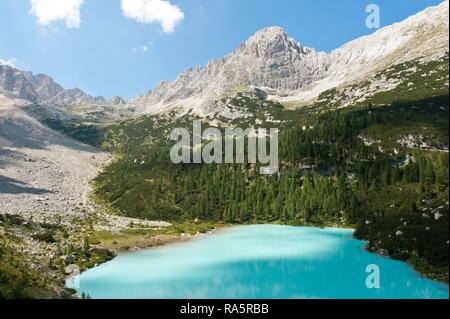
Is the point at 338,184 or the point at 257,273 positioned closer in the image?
the point at 257,273

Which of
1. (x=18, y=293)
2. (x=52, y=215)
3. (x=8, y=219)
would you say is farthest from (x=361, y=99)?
(x=18, y=293)

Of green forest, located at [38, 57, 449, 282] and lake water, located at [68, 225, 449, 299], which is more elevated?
green forest, located at [38, 57, 449, 282]

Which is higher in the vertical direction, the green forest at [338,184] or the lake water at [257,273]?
the green forest at [338,184]

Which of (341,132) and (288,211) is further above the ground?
(341,132)

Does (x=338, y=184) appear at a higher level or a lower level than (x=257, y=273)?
higher

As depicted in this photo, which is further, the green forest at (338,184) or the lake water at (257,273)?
the green forest at (338,184)

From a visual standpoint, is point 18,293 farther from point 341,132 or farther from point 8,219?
point 341,132

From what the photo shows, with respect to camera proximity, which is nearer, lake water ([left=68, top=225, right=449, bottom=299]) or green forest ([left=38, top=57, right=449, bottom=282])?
lake water ([left=68, top=225, right=449, bottom=299])
